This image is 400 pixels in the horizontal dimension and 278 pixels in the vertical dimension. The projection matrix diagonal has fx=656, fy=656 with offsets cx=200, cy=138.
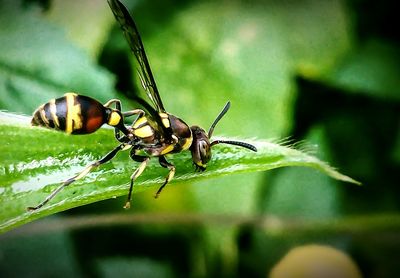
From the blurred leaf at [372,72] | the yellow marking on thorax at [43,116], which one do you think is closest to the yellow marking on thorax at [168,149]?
the yellow marking on thorax at [43,116]

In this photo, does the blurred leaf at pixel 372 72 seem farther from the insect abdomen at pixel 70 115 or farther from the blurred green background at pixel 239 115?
the insect abdomen at pixel 70 115

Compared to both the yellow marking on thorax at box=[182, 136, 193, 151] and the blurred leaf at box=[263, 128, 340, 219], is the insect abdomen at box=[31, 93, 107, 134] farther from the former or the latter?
the blurred leaf at box=[263, 128, 340, 219]

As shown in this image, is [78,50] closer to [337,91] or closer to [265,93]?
[265,93]

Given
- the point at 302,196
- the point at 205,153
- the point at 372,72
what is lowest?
the point at 302,196

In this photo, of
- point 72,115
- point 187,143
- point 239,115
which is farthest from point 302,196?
point 72,115

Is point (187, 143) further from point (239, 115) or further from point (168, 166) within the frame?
point (239, 115)
